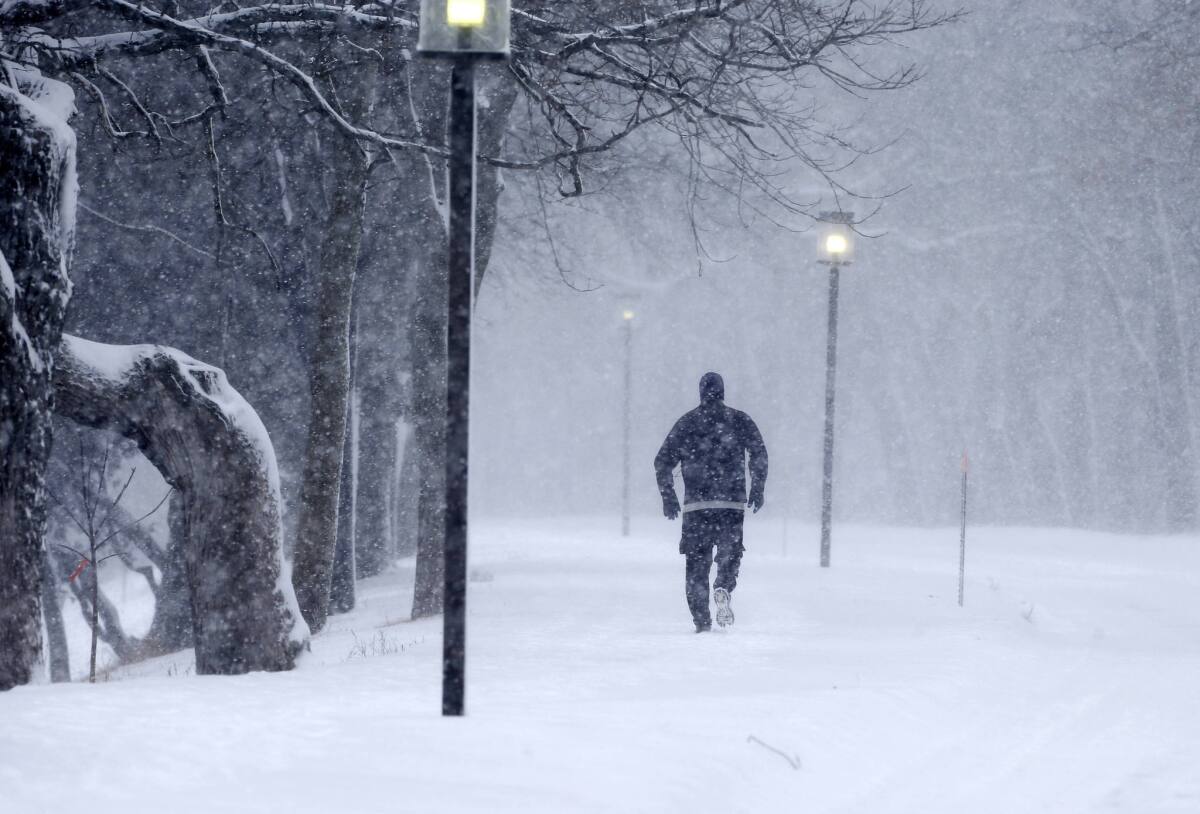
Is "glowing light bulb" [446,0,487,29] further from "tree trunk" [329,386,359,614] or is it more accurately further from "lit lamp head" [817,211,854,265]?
"lit lamp head" [817,211,854,265]

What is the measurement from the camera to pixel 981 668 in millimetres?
10312

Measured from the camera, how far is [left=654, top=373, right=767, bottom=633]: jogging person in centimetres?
1172

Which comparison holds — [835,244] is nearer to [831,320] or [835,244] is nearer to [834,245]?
[834,245]

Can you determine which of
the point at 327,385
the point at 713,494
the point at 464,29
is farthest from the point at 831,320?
the point at 464,29

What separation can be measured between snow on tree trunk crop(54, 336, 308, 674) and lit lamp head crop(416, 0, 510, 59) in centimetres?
355

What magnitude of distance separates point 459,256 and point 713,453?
5683 millimetres

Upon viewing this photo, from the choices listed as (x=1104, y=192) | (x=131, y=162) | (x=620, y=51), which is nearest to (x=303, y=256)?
(x=131, y=162)

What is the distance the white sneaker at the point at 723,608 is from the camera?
38.5 ft

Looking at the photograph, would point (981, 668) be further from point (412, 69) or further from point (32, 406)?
point (412, 69)

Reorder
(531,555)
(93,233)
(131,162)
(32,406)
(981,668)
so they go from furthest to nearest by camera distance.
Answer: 1. (531,555)
2. (93,233)
3. (131,162)
4. (981,668)
5. (32,406)

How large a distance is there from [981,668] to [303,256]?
10430 mm

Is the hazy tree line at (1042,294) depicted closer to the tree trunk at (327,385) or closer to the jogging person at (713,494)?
the jogging person at (713,494)

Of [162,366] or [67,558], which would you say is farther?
[67,558]

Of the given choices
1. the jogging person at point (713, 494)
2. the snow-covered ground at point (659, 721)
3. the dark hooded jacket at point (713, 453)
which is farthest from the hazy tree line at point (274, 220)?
the jogging person at point (713, 494)
